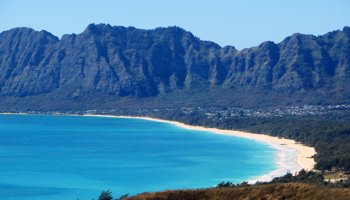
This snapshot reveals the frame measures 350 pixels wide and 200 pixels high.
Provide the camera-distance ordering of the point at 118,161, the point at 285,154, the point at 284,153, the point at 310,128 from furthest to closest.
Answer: the point at 310,128 < the point at 284,153 < the point at 285,154 < the point at 118,161

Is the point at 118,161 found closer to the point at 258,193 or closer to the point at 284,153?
the point at 284,153

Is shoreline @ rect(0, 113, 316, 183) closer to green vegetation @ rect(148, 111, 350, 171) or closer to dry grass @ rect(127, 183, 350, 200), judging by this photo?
green vegetation @ rect(148, 111, 350, 171)

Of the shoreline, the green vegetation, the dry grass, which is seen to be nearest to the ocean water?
the shoreline

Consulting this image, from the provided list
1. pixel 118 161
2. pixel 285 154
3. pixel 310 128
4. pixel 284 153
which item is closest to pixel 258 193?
pixel 118 161

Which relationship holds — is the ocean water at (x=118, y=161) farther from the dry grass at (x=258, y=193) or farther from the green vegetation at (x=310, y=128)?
the dry grass at (x=258, y=193)

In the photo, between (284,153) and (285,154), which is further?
(284,153)

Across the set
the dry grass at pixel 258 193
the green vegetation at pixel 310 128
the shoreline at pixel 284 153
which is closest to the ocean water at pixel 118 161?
the shoreline at pixel 284 153

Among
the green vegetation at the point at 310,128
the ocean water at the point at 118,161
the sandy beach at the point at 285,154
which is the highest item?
the green vegetation at the point at 310,128

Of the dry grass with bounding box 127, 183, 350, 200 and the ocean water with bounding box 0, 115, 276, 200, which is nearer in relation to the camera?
the dry grass with bounding box 127, 183, 350, 200

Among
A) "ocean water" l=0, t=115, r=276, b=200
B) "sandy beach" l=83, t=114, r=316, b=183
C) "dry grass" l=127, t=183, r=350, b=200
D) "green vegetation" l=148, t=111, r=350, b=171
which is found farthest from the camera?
"green vegetation" l=148, t=111, r=350, b=171
